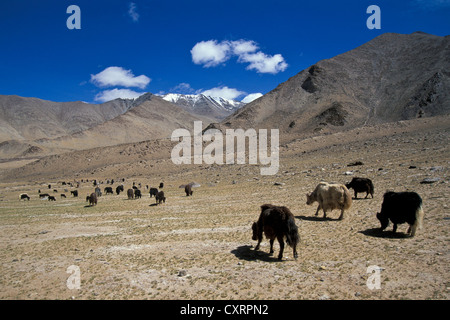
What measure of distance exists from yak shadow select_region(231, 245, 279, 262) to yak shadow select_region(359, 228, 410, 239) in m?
4.45

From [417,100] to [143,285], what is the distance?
9984 centimetres

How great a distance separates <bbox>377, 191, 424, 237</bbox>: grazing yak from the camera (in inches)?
392

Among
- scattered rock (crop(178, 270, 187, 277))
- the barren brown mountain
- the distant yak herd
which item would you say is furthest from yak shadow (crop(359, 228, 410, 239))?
scattered rock (crop(178, 270, 187, 277))

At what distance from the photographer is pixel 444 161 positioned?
86.6ft

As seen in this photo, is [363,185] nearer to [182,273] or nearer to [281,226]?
[281,226]

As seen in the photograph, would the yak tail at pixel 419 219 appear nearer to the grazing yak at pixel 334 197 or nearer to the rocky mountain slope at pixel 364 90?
the grazing yak at pixel 334 197

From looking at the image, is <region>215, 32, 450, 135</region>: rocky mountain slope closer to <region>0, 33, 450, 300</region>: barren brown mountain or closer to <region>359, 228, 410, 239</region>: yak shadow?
<region>0, 33, 450, 300</region>: barren brown mountain

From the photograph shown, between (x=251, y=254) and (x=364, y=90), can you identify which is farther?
(x=364, y=90)

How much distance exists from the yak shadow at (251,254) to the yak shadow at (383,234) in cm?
445

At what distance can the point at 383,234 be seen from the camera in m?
10.8

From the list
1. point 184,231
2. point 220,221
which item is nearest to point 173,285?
point 184,231

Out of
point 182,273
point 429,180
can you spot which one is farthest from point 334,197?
point 429,180

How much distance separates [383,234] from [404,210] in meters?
1.31
